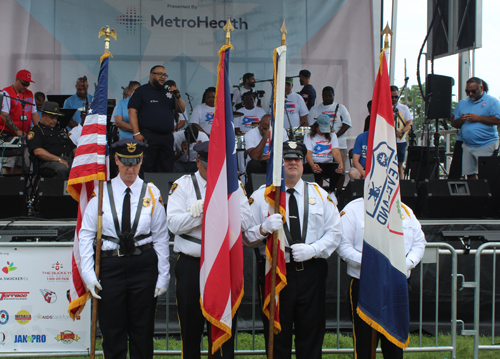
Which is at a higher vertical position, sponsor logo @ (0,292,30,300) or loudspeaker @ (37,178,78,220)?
loudspeaker @ (37,178,78,220)

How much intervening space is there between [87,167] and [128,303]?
1213 millimetres

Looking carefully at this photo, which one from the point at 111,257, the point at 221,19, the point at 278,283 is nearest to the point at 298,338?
the point at 278,283

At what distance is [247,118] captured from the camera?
938 centimetres

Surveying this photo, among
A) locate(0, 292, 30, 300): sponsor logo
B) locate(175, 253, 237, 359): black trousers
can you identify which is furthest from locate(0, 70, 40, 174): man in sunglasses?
locate(175, 253, 237, 359): black trousers

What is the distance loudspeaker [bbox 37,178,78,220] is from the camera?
6.25m

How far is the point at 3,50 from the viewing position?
9031 millimetres

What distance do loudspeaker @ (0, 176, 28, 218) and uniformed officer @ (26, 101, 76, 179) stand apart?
784 millimetres

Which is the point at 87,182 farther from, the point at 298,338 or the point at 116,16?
the point at 116,16

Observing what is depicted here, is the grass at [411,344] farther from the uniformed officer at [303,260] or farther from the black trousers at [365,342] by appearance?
the black trousers at [365,342]

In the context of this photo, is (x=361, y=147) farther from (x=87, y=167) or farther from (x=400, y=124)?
(x=87, y=167)

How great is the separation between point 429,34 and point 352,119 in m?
2.13

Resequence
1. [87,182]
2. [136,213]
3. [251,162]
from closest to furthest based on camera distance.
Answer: [136,213] < [87,182] < [251,162]

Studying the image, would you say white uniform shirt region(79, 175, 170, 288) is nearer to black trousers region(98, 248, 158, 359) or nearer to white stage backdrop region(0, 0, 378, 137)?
black trousers region(98, 248, 158, 359)

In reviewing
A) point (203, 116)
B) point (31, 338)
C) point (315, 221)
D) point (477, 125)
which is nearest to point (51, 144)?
point (203, 116)
